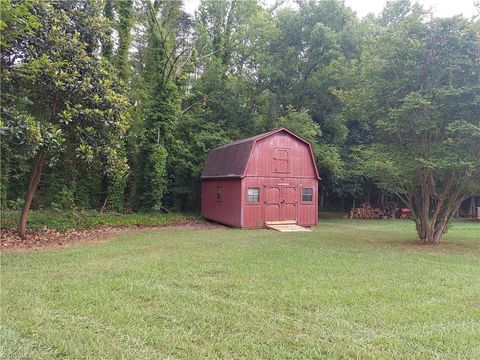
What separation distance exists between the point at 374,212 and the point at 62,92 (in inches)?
761

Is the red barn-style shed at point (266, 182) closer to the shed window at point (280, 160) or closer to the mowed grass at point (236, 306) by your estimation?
the shed window at point (280, 160)

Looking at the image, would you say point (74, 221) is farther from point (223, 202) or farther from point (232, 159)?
point (232, 159)

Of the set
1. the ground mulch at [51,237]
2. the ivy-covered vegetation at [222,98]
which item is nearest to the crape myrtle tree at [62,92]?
the ivy-covered vegetation at [222,98]

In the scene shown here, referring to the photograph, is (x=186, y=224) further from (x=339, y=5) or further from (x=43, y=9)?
(x=339, y=5)

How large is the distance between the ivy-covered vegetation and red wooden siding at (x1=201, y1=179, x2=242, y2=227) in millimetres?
2022

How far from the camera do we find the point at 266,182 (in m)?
15.5

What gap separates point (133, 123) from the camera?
60.9 feet

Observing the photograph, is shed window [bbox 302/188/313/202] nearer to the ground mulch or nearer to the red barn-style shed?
the red barn-style shed

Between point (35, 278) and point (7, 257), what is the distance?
2.32 metres

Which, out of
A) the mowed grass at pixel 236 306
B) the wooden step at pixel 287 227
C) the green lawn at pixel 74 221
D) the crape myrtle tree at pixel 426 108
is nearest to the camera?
the mowed grass at pixel 236 306

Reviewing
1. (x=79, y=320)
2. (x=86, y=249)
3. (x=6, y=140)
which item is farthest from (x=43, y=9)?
(x=79, y=320)

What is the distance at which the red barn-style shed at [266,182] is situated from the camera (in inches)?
595

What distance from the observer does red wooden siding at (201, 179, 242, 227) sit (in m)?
15.2

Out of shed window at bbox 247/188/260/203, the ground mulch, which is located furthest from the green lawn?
shed window at bbox 247/188/260/203
